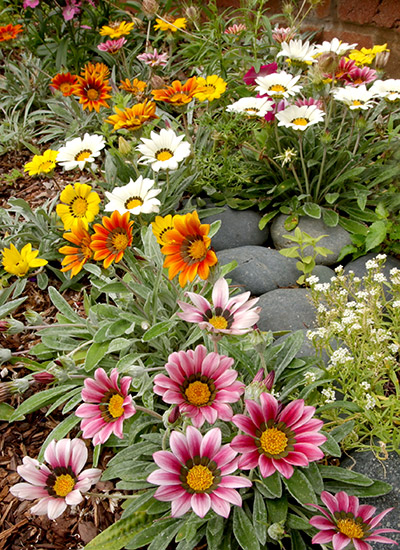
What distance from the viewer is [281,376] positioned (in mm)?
1431

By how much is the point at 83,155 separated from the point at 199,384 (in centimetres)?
119

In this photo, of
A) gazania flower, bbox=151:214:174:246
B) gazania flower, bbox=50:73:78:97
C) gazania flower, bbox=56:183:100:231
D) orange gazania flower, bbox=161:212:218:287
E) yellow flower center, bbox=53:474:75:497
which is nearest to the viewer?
yellow flower center, bbox=53:474:75:497

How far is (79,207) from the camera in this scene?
5.82 ft

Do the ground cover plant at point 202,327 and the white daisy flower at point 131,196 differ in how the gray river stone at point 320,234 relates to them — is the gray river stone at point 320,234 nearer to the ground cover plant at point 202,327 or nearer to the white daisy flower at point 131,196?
the ground cover plant at point 202,327

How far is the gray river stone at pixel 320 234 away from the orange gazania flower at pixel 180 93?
2.19 feet

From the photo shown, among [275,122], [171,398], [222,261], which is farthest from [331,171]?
[171,398]

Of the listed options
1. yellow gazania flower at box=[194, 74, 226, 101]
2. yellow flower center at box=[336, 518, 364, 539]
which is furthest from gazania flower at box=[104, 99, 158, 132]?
yellow flower center at box=[336, 518, 364, 539]

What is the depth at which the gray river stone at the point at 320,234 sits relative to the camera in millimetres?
2047

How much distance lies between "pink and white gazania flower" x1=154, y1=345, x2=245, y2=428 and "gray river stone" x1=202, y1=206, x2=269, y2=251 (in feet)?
3.94

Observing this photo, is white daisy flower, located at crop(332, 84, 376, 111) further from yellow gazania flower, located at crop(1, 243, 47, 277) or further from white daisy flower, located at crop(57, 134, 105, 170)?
yellow gazania flower, located at crop(1, 243, 47, 277)

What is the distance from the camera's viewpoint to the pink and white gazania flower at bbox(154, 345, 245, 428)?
984mm

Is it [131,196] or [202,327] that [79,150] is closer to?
[131,196]

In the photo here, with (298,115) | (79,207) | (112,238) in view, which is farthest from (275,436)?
(298,115)

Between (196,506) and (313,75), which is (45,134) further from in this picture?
(196,506)
